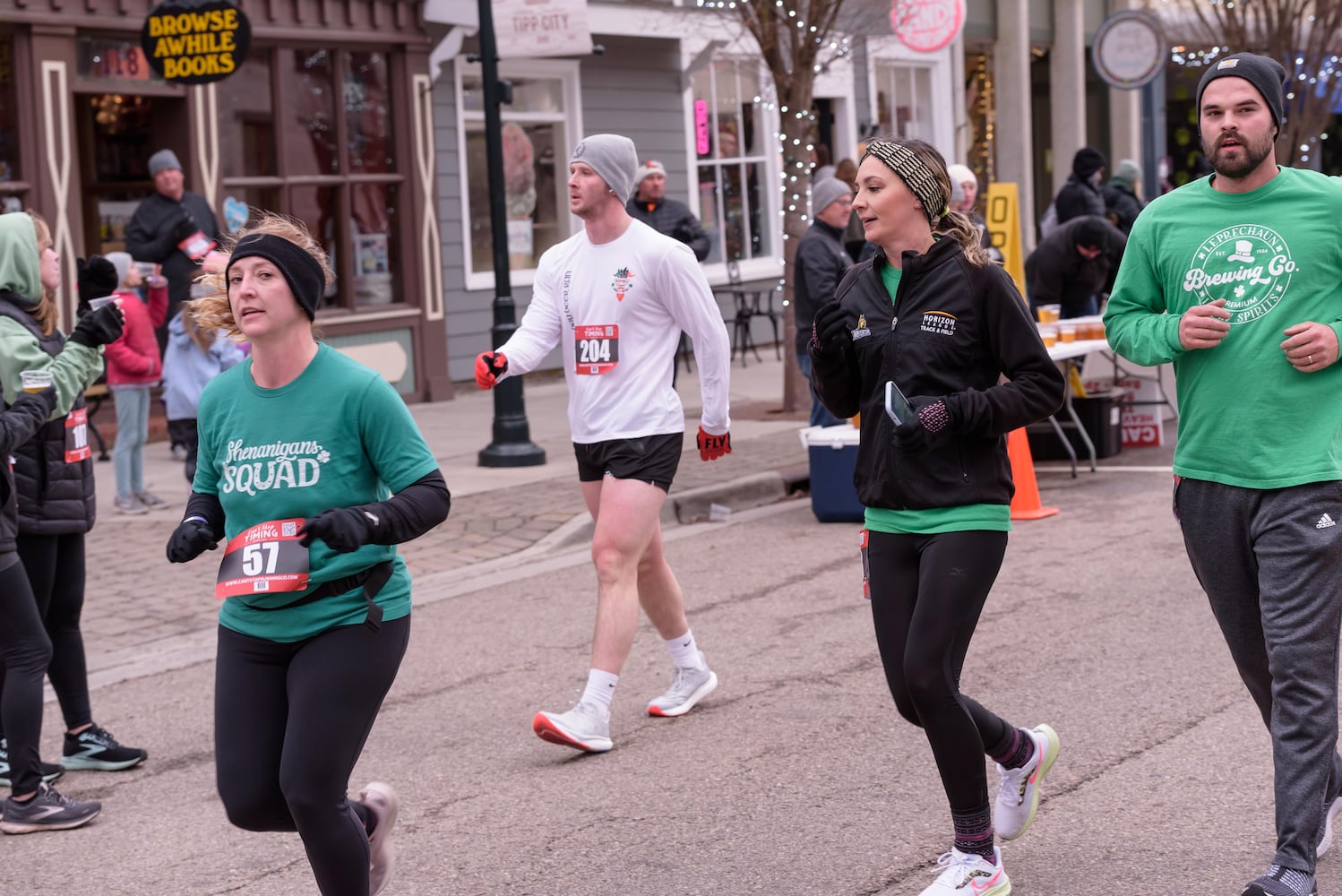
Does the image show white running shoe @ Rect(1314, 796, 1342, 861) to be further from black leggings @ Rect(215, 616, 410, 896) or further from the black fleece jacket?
black leggings @ Rect(215, 616, 410, 896)

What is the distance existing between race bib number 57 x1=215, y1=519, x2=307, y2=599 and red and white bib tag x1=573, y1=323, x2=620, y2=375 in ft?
7.35

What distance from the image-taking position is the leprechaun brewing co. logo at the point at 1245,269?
399 centimetres

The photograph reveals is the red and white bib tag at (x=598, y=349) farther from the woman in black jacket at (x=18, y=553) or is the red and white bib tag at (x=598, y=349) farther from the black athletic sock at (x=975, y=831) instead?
the black athletic sock at (x=975, y=831)

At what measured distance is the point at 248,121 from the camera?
48.4 ft

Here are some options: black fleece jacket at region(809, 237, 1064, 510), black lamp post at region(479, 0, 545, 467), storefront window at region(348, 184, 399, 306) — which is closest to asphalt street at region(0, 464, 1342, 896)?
black fleece jacket at region(809, 237, 1064, 510)

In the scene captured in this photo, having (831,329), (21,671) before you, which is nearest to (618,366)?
(831,329)

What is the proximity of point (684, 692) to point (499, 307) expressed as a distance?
6.29 meters

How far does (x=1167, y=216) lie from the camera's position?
4156mm

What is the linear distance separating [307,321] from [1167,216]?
209 centimetres

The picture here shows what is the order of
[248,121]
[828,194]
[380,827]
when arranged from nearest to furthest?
[380,827]
[828,194]
[248,121]

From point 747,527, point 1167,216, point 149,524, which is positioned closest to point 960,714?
point 1167,216

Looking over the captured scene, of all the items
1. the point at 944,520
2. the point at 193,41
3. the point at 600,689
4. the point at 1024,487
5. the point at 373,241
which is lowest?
the point at 600,689

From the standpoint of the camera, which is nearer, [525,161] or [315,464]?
[315,464]

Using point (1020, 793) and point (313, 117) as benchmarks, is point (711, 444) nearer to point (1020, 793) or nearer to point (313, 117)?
point (1020, 793)
